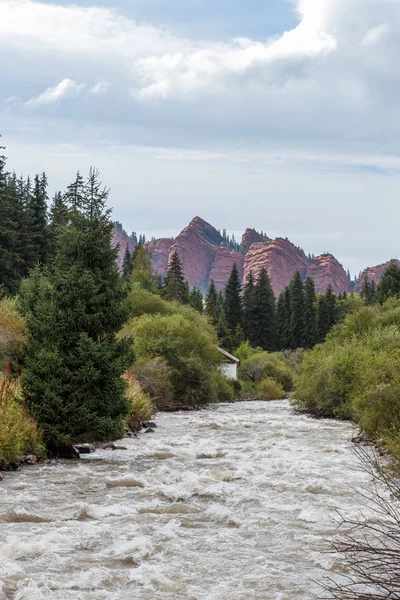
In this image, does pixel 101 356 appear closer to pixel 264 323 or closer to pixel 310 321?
pixel 264 323

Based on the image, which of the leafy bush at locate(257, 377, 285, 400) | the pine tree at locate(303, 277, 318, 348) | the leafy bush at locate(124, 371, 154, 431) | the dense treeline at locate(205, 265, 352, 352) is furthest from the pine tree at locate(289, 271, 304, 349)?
the leafy bush at locate(124, 371, 154, 431)

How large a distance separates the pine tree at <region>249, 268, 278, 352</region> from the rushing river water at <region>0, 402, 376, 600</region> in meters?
76.3

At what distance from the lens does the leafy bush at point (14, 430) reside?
13352 millimetres

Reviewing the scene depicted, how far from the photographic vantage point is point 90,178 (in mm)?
17625

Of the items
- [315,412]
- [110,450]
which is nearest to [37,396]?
[110,450]

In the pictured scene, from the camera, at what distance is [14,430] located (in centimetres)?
1370

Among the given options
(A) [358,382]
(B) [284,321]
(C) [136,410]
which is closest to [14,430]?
(C) [136,410]

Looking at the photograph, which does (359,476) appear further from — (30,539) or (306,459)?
(30,539)

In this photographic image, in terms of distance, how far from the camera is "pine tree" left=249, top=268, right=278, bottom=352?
9394 centimetres

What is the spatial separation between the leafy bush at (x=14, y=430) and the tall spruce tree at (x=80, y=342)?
0.47 meters

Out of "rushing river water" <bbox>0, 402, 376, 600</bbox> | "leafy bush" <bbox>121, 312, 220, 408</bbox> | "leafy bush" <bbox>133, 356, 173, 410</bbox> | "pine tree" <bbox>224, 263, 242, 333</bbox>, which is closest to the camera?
"rushing river water" <bbox>0, 402, 376, 600</bbox>

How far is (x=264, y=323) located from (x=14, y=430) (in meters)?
82.2

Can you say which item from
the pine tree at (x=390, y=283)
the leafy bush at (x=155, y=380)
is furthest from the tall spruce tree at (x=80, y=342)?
the pine tree at (x=390, y=283)

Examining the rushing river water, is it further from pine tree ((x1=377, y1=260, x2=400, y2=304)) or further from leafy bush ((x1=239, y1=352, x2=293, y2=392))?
pine tree ((x1=377, y1=260, x2=400, y2=304))
